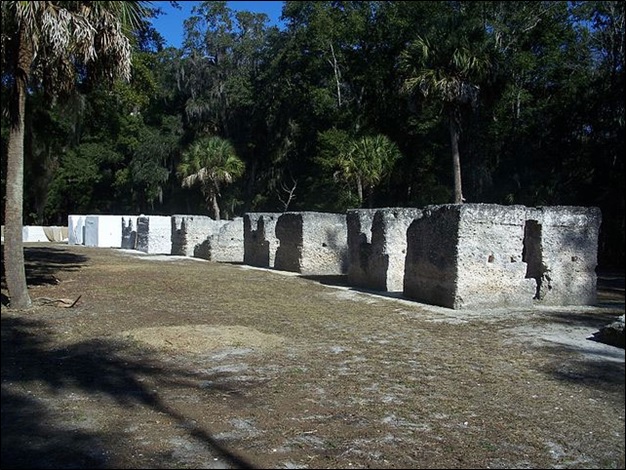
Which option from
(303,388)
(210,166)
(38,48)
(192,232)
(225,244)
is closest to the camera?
(303,388)

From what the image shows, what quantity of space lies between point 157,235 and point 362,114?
40.3 feet

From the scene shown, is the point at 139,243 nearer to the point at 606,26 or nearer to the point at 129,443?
the point at 606,26

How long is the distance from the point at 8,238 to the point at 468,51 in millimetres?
15992

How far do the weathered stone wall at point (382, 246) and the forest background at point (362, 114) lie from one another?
6.90 m

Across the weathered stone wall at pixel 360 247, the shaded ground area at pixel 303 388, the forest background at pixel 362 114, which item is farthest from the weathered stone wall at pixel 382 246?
the forest background at pixel 362 114

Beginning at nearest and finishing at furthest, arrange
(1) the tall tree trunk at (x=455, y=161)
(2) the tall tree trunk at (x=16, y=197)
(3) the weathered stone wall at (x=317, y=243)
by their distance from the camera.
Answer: (2) the tall tree trunk at (x=16, y=197) → (3) the weathered stone wall at (x=317, y=243) → (1) the tall tree trunk at (x=455, y=161)

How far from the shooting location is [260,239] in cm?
2308

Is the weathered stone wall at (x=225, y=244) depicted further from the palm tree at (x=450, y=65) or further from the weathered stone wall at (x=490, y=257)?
the weathered stone wall at (x=490, y=257)

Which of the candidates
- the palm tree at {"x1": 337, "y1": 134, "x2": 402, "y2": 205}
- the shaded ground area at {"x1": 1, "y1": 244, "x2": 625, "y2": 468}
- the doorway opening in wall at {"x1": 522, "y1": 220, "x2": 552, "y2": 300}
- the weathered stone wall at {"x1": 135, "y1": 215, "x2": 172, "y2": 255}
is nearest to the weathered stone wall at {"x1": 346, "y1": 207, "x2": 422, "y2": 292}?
the doorway opening in wall at {"x1": 522, "y1": 220, "x2": 552, "y2": 300}

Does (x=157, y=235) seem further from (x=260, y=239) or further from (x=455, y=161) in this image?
(x=455, y=161)

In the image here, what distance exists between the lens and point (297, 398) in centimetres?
585

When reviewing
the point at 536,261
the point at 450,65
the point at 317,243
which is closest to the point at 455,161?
the point at 450,65

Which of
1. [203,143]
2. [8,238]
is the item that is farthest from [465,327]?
[203,143]

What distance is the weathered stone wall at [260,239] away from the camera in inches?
880
